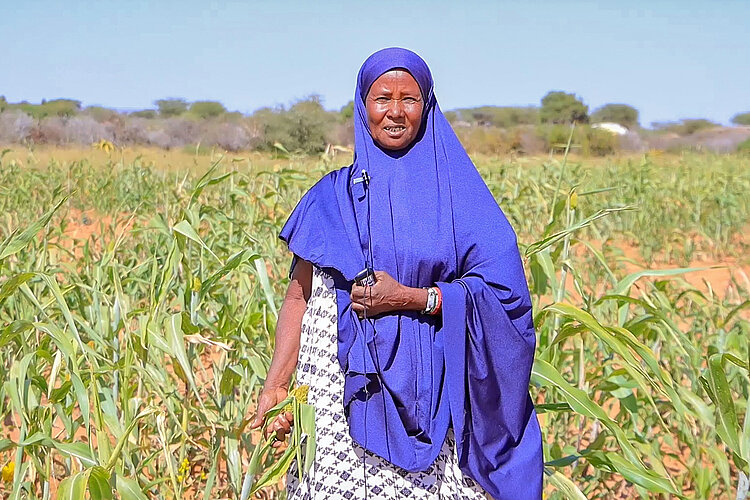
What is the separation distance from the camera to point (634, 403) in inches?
85.7

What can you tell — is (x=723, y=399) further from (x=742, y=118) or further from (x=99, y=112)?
(x=742, y=118)

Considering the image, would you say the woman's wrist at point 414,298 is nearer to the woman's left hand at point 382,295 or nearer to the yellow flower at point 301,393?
the woman's left hand at point 382,295

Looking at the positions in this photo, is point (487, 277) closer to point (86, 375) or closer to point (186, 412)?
point (186, 412)

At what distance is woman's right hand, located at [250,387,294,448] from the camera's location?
A: 1724mm

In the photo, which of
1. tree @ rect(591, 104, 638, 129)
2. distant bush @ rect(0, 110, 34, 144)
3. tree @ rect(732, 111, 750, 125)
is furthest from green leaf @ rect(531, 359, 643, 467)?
tree @ rect(732, 111, 750, 125)

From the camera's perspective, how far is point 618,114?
5203 cm

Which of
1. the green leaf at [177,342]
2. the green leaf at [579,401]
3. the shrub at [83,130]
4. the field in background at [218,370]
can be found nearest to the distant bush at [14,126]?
the shrub at [83,130]

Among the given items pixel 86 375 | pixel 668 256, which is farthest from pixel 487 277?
pixel 668 256

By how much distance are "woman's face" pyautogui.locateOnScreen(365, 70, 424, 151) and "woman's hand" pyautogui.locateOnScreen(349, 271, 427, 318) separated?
29 cm

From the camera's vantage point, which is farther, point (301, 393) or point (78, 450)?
point (301, 393)

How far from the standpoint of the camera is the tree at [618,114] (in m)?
51.9

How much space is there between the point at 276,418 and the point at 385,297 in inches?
15.3

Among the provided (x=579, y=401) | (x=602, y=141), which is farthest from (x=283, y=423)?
(x=602, y=141)

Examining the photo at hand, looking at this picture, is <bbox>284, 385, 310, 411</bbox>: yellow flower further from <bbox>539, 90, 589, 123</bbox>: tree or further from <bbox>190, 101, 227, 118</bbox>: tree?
<bbox>190, 101, 227, 118</bbox>: tree
